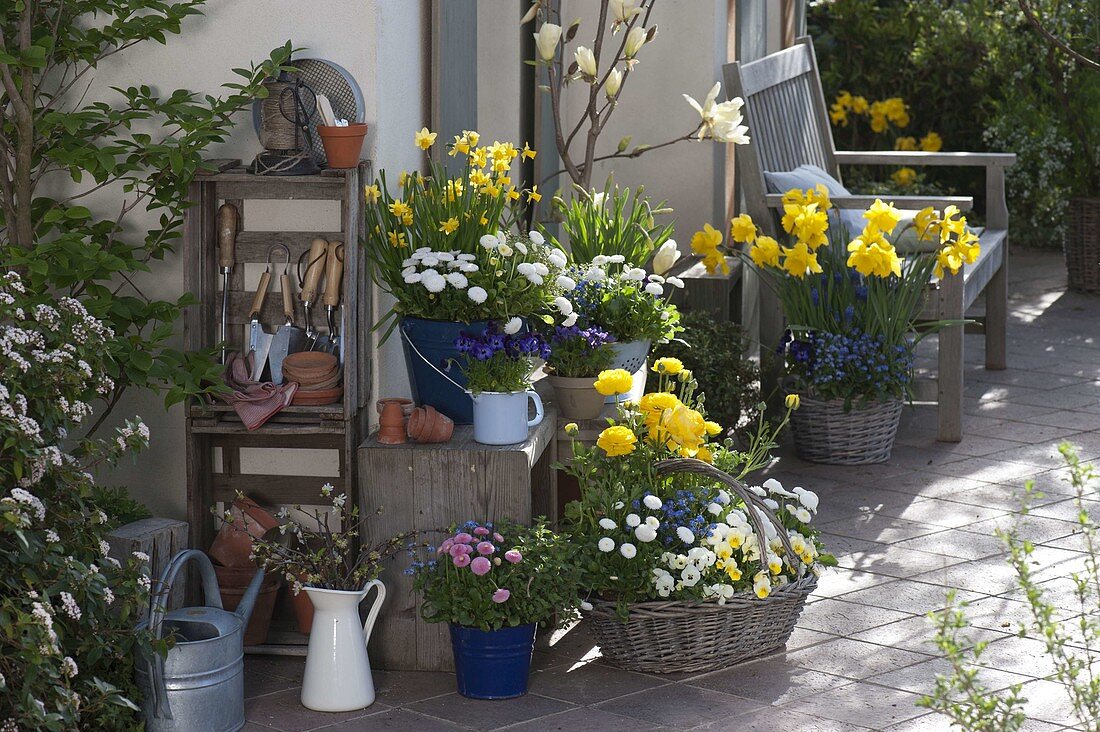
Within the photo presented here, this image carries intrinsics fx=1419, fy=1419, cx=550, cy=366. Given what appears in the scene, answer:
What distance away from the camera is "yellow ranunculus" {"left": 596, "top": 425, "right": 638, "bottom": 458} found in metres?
3.48

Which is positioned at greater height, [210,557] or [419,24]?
[419,24]

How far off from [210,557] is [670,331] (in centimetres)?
137

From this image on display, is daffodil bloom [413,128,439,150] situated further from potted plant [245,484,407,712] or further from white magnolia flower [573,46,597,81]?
potted plant [245,484,407,712]

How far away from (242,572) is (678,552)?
3.59 feet

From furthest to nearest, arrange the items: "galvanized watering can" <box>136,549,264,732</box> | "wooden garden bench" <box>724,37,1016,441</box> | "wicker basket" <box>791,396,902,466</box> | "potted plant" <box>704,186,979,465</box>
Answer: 1. "wooden garden bench" <box>724,37,1016,441</box>
2. "wicker basket" <box>791,396,902,466</box>
3. "potted plant" <box>704,186,979,465</box>
4. "galvanized watering can" <box>136,549,264,732</box>

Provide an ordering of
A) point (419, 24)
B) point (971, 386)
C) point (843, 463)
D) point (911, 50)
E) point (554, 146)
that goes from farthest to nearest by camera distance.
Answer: point (911, 50) → point (971, 386) → point (554, 146) → point (843, 463) → point (419, 24)

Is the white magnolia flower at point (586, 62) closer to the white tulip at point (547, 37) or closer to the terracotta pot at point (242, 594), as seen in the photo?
the white tulip at point (547, 37)

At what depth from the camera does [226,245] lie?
11.7 feet

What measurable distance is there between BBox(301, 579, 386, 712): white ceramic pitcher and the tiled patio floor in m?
0.04

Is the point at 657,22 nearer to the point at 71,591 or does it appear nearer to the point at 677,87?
the point at 677,87

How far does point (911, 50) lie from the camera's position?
32.5 ft

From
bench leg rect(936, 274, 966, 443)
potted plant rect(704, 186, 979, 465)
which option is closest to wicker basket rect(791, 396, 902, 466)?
potted plant rect(704, 186, 979, 465)

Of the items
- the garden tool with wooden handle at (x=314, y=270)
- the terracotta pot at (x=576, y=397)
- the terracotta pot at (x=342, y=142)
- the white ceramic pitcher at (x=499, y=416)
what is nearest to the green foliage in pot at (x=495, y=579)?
the white ceramic pitcher at (x=499, y=416)

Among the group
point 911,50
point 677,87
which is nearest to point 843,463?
point 677,87
